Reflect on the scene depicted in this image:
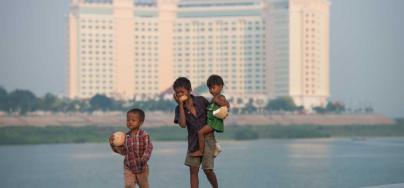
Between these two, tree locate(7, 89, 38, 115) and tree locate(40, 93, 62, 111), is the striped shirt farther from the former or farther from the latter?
tree locate(40, 93, 62, 111)

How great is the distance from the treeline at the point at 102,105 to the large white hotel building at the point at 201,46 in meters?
7.12

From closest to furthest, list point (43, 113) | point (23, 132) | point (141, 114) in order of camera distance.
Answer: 1. point (141, 114)
2. point (23, 132)
3. point (43, 113)

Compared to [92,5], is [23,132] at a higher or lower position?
lower

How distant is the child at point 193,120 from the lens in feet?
34.3

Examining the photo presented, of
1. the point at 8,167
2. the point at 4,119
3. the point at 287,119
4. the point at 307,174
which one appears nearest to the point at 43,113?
the point at 4,119

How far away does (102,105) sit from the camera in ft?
352

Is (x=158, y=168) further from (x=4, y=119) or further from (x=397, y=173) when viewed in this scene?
(x=4, y=119)

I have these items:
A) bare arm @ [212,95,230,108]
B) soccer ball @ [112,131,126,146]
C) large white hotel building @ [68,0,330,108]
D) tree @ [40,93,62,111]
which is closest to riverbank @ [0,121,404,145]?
tree @ [40,93,62,111]

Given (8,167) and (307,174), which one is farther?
(8,167)

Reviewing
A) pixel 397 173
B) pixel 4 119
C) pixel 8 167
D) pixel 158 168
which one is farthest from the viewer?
pixel 4 119

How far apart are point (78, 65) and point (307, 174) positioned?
315ft

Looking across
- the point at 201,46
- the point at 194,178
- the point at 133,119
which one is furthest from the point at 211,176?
the point at 201,46

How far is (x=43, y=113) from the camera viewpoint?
325 feet

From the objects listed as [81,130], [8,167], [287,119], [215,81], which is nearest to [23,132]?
[81,130]
